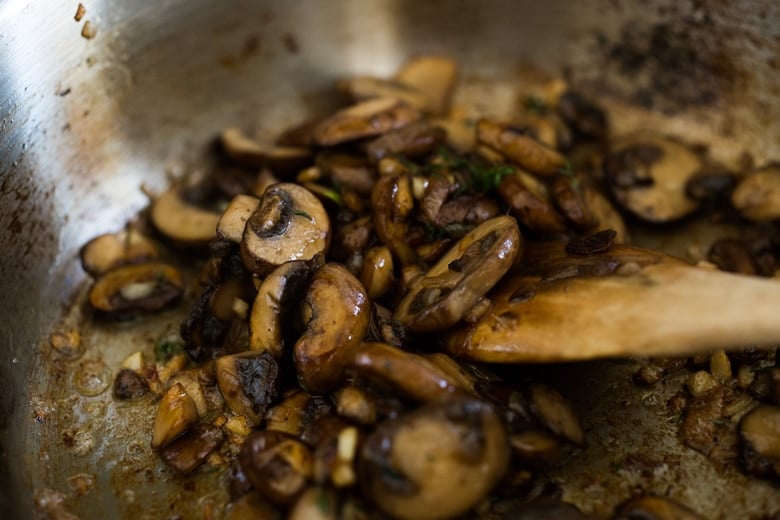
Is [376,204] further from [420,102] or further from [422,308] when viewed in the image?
[420,102]

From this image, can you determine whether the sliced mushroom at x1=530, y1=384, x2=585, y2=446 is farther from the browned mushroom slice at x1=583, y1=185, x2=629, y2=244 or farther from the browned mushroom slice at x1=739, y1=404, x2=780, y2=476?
the browned mushroom slice at x1=583, y1=185, x2=629, y2=244

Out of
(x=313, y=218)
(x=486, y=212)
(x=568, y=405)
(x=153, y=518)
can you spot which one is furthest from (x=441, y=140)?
(x=153, y=518)

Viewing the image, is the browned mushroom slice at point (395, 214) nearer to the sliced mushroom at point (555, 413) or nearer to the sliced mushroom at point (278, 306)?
the sliced mushroom at point (278, 306)

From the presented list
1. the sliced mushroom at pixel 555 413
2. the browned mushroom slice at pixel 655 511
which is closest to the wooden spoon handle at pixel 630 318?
the sliced mushroom at pixel 555 413

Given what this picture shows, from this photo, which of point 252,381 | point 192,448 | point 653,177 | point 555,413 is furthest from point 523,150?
point 192,448

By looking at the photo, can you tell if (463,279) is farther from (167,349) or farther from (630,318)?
(167,349)

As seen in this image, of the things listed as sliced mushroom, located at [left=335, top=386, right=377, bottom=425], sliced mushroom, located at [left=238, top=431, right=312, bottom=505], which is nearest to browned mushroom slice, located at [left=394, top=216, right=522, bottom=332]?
sliced mushroom, located at [left=335, top=386, right=377, bottom=425]
